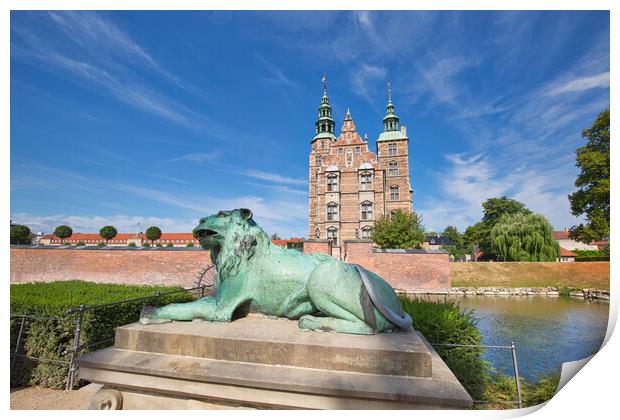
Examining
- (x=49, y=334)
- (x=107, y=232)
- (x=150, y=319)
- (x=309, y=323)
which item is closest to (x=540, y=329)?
(x=309, y=323)

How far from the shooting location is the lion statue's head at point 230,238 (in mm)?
2781

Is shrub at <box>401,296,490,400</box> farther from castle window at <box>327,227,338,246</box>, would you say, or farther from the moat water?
castle window at <box>327,227,338,246</box>

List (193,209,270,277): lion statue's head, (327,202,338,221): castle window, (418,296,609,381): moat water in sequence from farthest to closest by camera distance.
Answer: (327,202,338,221): castle window, (418,296,609,381): moat water, (193,209,270,277): lion statue's head

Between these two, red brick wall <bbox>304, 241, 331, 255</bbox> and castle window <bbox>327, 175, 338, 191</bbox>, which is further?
castle window <bbox>327, 175, 338, 191</bbox>

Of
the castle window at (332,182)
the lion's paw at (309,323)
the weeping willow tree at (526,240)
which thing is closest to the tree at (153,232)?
the castle window at (332,182)

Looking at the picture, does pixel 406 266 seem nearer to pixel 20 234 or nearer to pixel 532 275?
pixel 532 275

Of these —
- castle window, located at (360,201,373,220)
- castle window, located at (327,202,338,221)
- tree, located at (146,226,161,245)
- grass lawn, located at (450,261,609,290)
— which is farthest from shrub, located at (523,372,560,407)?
A: tree, located at (146,226,161,245)

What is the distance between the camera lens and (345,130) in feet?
99.4

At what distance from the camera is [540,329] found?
30.1 feet

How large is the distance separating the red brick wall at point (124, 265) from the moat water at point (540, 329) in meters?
12.2

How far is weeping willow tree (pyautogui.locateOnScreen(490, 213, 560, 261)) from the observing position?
2344cm

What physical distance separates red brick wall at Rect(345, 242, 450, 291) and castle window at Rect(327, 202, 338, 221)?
12937 mm

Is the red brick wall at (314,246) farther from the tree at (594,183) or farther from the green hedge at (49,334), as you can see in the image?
the tree at (594,183)

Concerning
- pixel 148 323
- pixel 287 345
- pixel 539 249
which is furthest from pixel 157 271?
pixel 539 249
